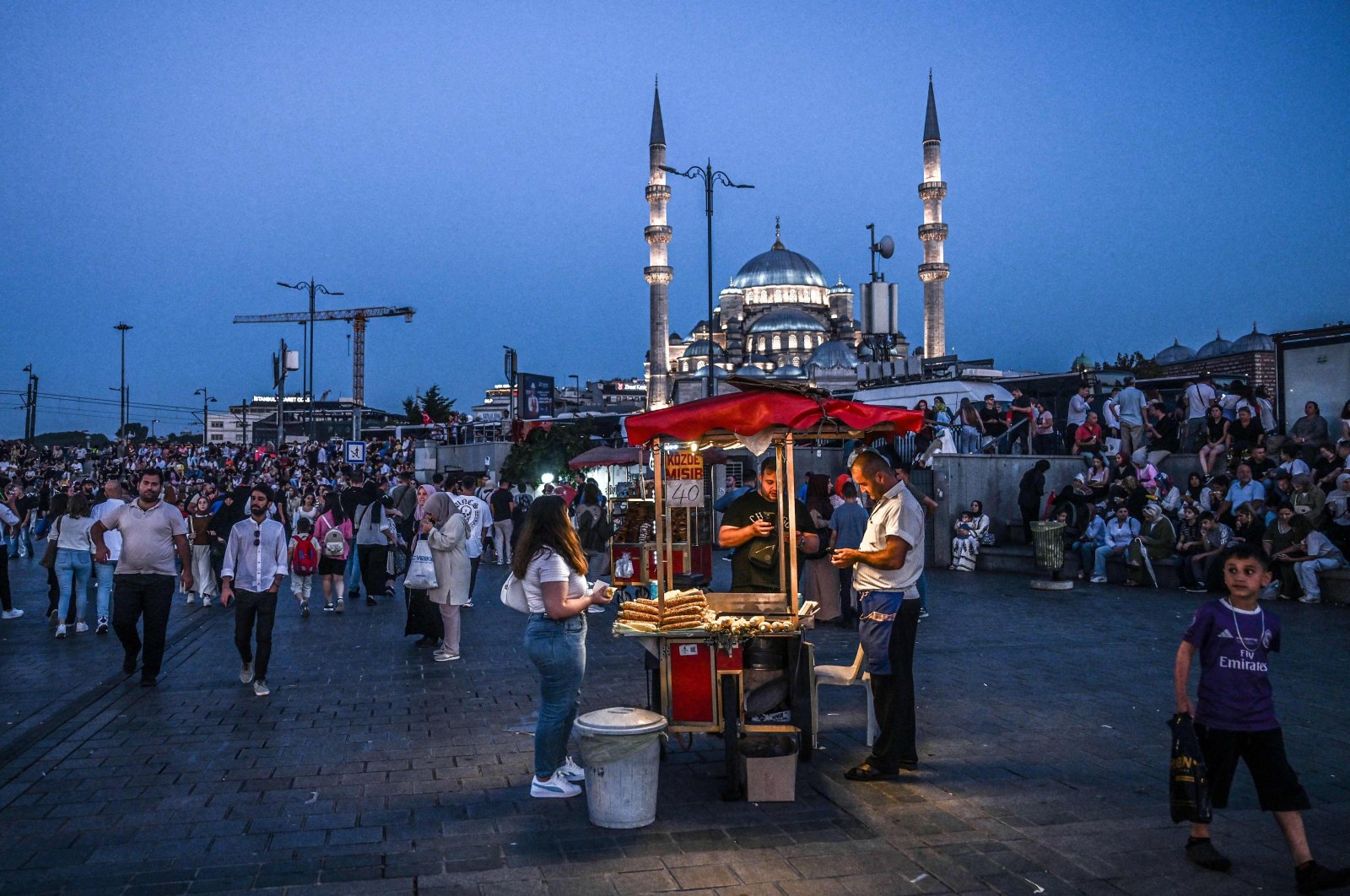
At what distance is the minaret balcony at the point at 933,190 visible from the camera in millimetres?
65062

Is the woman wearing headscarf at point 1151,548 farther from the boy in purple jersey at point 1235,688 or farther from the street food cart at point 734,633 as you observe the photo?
the boy in purple jersey at point 1235,688

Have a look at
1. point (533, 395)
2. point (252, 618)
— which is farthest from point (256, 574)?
point (533, 395)

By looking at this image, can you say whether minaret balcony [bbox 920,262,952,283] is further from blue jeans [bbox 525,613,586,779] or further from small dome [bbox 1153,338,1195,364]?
blue jeans [bbox 525,613,586,779]

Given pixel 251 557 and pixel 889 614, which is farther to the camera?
pixel 251 557

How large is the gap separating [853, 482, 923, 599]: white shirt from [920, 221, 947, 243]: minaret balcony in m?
61.4

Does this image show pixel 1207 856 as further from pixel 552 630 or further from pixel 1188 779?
pixel 552 630

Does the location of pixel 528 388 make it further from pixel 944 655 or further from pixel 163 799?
pixel 163 799

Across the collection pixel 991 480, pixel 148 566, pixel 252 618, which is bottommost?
pixel 252 618

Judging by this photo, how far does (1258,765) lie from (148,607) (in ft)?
26.3

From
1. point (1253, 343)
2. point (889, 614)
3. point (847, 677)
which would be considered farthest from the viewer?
point (1253, 343)

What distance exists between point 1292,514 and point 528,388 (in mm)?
39430

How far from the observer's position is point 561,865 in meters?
4.62

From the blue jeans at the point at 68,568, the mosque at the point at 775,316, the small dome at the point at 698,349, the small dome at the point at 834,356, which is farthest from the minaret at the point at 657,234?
the blue jeans at the point at 68,568

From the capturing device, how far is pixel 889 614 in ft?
19.5
